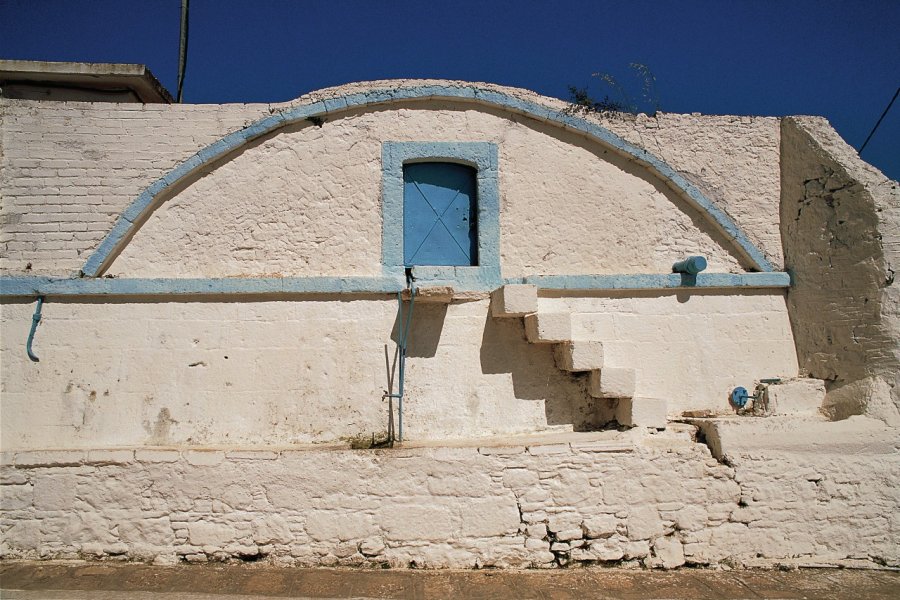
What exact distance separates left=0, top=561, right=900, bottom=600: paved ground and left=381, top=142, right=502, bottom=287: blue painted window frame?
111 inches

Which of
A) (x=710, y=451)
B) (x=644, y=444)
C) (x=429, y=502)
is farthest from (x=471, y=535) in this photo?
(x=710, y=451)

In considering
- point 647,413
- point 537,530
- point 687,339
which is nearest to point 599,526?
point 537,530

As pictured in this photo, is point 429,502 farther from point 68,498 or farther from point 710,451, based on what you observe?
point 68,498

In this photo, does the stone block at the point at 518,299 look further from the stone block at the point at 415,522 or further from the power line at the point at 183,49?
the power line at the point at 183,49

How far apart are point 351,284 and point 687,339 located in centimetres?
357

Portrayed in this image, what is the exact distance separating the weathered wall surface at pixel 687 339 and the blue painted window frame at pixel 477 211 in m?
0.75

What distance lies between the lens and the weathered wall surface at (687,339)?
629 cm

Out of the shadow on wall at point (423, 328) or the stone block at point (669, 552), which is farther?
the shadow on wall at point (423, 328)

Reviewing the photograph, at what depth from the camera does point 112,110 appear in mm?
6258

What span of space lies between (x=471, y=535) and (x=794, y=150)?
17.8ft

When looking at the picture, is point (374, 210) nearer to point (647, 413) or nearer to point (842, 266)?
point (647, 413)

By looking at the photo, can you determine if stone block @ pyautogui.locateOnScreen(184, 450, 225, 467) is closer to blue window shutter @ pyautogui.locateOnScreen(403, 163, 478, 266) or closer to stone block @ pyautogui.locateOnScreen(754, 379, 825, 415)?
blue window shutter @ pyautogui.locateOnScreen(403, 163, 478, 266)

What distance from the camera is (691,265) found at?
6273 millimetres

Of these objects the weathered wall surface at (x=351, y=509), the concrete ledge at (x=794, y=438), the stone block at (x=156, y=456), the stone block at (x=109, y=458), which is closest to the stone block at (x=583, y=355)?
the weathered wall surface at (x=351, y=509)
